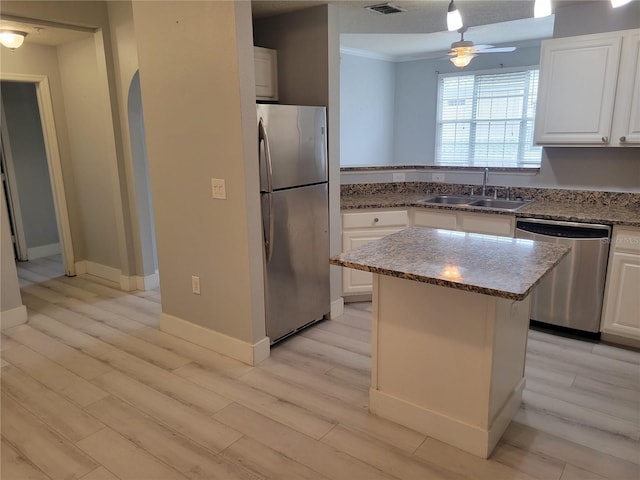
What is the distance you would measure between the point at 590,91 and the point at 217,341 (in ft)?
10.3

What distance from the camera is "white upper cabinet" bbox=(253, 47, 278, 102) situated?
3.29 metres

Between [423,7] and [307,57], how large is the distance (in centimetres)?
89

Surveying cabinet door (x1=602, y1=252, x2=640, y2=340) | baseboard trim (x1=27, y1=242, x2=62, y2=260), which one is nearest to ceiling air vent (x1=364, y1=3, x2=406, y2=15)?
cabinet door (x1=602, y1=252, x2=640, y2=340)

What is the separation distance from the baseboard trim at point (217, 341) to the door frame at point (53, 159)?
203 centimetres

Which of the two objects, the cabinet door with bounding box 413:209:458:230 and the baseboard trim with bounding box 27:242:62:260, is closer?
the cabinet door with bounding box 413:209:458:230

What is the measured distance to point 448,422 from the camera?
6.82 feet

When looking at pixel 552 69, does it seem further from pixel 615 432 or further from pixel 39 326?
pixel 39 326

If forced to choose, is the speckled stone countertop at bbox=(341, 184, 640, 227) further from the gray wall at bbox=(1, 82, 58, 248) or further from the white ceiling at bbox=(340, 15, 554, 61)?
the gray wall at bbox=(1, 82, 58, 248)

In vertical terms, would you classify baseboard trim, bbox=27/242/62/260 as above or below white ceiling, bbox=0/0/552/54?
below

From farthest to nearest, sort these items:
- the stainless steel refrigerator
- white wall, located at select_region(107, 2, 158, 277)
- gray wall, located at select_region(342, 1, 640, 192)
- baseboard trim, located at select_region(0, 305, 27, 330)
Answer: white wall, located at select_region(107, 2, 158, 277), baseboard trim, located at select_region(0, 305, 27, 330), gray wall, located at select_region(342, 1, 640, 192), the stainless steel refrigerator

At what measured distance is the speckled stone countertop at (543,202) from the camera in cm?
307

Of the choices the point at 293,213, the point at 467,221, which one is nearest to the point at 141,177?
the point at 293,213

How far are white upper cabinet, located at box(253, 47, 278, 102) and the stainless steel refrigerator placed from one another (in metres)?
0.51

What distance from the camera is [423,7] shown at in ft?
10.5
